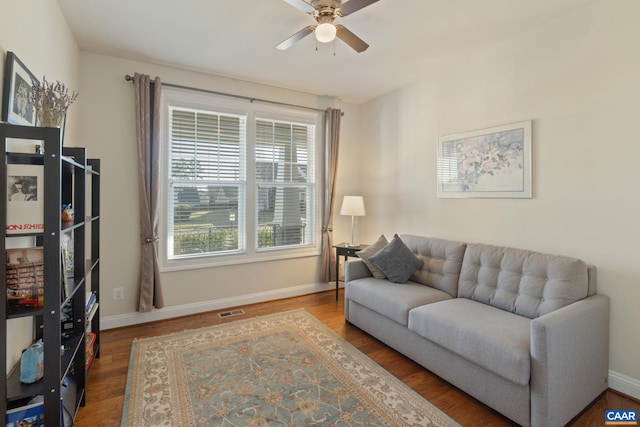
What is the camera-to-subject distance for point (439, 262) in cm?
303

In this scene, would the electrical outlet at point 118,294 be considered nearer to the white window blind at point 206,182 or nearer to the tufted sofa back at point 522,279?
the white window blind at point 206,182

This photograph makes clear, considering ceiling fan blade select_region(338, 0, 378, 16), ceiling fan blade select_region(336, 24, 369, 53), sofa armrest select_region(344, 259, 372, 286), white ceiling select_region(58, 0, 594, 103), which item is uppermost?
white ceiling select_region(58, 0, 594, 103)

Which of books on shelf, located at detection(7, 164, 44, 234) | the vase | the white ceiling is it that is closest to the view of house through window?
the white ceiling

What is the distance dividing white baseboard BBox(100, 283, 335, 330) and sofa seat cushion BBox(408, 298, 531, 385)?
207 centimetres

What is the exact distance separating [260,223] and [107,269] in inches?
66.7

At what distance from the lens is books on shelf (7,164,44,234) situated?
54.5 inches

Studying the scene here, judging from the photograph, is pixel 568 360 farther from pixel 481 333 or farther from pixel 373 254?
pixel 373 254

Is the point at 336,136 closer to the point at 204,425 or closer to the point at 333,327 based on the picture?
the point at 333,327

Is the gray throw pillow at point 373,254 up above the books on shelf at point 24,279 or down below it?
below

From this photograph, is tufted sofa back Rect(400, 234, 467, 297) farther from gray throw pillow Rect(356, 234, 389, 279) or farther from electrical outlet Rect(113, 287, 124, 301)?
electrical outlet Rect(113, 287, 124, 301)

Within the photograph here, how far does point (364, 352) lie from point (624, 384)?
180cm

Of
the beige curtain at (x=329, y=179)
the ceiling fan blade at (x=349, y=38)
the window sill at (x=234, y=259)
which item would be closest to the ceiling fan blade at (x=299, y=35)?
the ceiling fan blade at (x=349, y=38)

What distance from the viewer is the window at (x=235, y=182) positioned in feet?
11.4

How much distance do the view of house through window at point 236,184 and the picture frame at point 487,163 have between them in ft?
5.84
